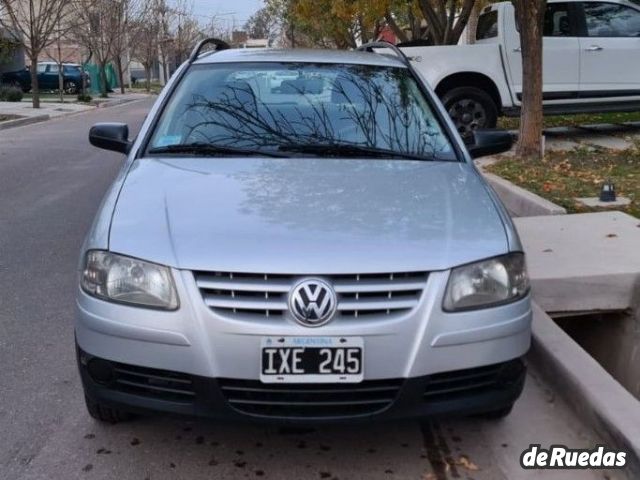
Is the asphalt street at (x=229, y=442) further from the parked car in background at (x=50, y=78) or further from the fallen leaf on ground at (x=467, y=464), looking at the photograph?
the parked car in background at (x=50, y=78)

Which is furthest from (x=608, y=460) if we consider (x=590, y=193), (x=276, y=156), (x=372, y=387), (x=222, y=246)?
(x=590, y=193)

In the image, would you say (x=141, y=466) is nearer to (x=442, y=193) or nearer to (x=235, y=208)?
(x=235, y=208)

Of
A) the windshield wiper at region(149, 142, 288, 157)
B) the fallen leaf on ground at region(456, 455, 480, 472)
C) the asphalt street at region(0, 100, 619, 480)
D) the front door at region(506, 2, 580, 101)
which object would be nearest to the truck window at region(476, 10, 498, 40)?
the front door at region(506, 2, 580, 101)

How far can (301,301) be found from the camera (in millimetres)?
2869

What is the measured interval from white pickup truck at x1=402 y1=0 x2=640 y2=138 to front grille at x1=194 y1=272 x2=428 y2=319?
928cm

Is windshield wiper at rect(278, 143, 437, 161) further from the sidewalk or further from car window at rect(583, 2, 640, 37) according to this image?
the sidewalk

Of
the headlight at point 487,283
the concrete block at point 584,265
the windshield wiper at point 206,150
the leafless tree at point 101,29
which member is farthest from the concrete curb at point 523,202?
the leafless tree at point 101,29

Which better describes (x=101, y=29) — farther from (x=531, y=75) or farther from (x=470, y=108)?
(x=531, y=75)

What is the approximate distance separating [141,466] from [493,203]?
6.14 feet

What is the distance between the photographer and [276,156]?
161 inches

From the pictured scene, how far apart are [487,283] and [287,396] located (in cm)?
87

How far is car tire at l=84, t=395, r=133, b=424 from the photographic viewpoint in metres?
3.53

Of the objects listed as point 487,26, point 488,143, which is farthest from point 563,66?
point 488,143

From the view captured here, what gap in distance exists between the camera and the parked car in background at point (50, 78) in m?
38.6
